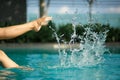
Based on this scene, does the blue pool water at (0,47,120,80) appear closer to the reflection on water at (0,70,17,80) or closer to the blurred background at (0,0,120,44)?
the reflection on water at (0,70,17,80)

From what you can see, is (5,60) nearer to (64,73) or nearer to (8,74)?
(8,74)

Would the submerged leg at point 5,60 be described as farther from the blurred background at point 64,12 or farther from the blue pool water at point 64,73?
the blurred background at point 64,12

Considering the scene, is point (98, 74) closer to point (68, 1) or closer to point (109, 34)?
point (109, 34)

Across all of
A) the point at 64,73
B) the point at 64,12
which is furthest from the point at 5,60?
the point at 64,12

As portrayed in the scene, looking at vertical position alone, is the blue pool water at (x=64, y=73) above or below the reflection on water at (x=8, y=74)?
below

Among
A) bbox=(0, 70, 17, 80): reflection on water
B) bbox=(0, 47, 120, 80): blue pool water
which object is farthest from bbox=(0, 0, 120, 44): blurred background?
bbox=(0, 70, 17, 80): reflection on water

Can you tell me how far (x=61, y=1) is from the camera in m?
22.0

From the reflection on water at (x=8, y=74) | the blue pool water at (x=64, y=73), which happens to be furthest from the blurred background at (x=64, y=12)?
the reflection on water at (x=8, y=74)

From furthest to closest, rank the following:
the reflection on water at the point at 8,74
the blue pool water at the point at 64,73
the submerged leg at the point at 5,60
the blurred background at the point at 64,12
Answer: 1. the blurred background at the point at 64,12
2. the blue pool water at the point at 64,73
3. the reflection on water at the point at 8,74
4. the submerged leg at the point at 5,60

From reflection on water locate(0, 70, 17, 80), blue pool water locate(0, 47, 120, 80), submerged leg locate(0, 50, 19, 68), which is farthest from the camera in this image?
blue pool water locate(0, 47, 120, 80)

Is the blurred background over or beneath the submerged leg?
beneath

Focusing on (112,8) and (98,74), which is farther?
(112,8)

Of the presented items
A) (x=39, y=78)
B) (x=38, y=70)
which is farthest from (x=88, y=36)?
(x=39, y=78)

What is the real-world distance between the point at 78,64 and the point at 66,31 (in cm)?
741
